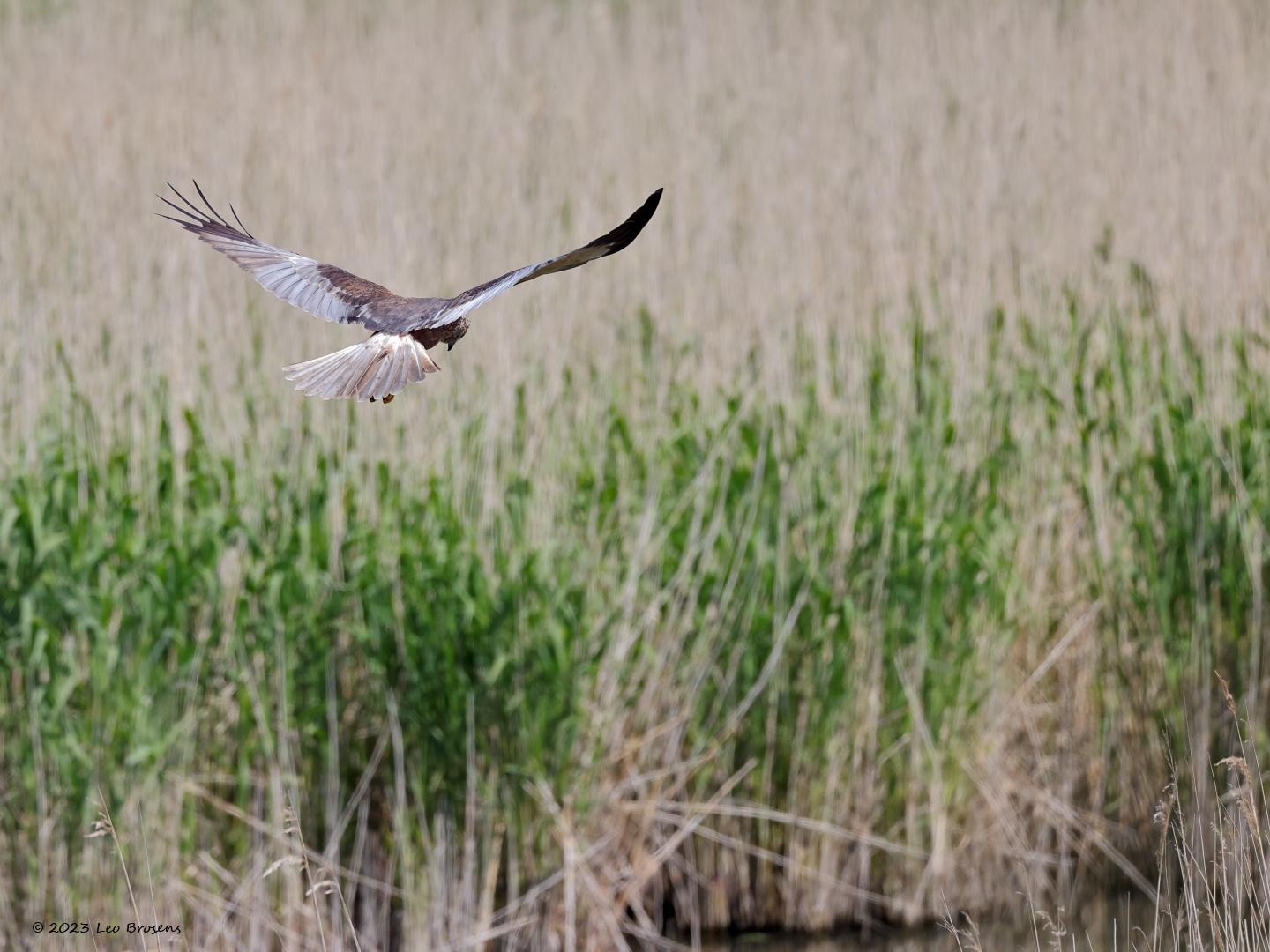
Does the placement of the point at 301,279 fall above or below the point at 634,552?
above

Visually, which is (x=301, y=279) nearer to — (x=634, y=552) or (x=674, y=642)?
(x=634, y=552)

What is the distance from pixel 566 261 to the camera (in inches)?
81.9

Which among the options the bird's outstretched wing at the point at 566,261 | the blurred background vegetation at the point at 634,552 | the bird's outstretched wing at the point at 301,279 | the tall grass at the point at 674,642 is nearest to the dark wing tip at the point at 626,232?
the bird's outstretched wing at the point at 566,261

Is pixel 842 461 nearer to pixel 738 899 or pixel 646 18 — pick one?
pixel 738 899

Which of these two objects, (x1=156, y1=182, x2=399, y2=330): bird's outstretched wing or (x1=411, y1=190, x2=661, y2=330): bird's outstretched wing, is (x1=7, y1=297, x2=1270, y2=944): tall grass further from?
(x1=411, y1=190, x2=661, y2=330): bird's outstretched wing

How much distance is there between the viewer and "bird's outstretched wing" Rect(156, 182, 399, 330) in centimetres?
272

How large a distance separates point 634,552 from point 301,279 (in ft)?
6.01

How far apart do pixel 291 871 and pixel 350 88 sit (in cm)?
411

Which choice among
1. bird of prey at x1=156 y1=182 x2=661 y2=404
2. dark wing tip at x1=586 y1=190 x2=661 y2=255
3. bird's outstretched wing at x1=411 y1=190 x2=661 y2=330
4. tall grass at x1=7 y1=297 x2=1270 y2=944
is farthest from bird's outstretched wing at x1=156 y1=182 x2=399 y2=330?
tall grass at x1=7 y1=297 x2=1270 y2=944

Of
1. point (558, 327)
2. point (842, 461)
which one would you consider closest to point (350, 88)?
point (558, 327)

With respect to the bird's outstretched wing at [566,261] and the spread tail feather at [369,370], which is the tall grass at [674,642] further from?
the bird's outstretched wing at [566,261]

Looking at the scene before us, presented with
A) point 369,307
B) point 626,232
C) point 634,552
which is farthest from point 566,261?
point 634,552

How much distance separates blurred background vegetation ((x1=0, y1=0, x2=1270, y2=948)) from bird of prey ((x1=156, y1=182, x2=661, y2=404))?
1.42 m

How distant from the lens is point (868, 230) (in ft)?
19.8
